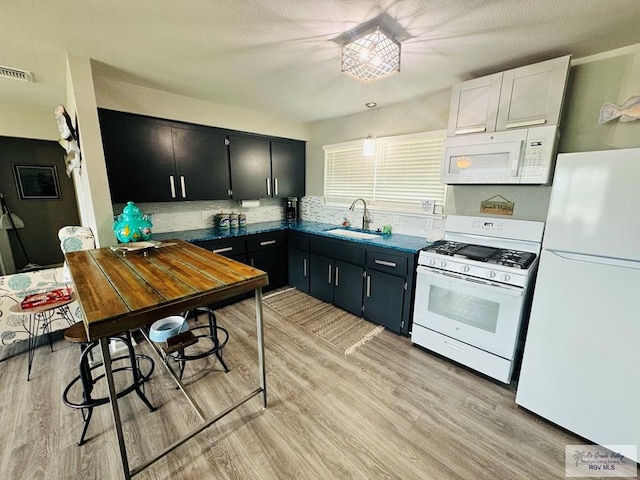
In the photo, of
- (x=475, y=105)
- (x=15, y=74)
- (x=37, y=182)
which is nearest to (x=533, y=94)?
(x=475, y=105)

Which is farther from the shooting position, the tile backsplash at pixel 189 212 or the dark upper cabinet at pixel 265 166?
the dark upper cabinet at pixel 265 166

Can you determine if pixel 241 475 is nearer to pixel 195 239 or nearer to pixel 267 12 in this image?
pixel 195 239

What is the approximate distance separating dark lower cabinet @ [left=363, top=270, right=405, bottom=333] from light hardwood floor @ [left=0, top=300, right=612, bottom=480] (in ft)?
1.42

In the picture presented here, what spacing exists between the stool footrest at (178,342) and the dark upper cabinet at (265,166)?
1938 mm

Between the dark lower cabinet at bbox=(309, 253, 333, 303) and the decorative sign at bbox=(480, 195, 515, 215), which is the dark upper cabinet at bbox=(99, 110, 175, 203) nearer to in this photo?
the dark lower cabinet at bbox=(309, 253, 333, 303)

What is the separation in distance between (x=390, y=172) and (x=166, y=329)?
107 inches

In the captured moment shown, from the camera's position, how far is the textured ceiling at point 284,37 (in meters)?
1.35

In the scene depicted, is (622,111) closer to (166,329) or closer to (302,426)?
(302,426)

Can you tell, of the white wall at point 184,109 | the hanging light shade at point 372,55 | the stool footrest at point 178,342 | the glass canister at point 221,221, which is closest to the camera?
the hanging light shade at point 372,55

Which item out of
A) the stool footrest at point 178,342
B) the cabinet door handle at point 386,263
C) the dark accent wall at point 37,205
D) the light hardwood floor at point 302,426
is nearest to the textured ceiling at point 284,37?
the cabinet door handle at point 386,263

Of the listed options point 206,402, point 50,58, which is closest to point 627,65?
point 206,402

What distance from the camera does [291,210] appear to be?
4.13m

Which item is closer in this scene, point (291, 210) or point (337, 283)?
point (337, 283)

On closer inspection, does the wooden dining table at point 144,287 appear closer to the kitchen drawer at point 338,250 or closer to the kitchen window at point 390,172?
the kitchen drawer at point 338,250
